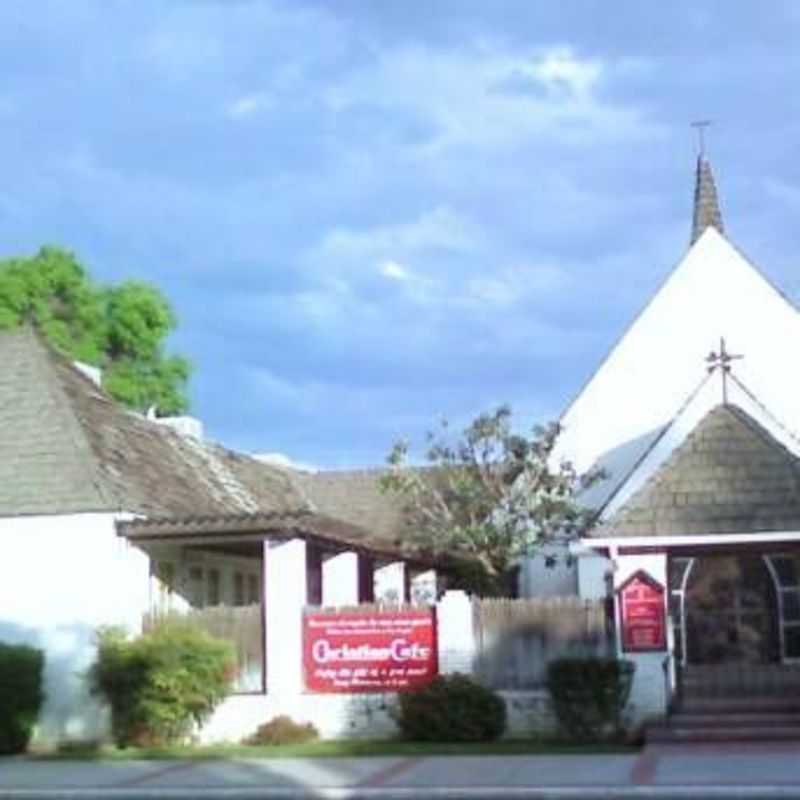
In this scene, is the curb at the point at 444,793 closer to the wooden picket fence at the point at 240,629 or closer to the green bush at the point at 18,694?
the green bush at the point at 18,694

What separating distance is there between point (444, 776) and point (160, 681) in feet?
20.4

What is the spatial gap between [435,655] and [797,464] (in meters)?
6.38

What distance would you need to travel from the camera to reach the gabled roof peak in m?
39.2

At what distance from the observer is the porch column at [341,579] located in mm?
31203

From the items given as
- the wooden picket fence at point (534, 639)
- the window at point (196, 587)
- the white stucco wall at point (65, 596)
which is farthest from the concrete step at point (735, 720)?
the window at point (196, 587)

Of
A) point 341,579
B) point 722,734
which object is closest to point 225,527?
point 341,579

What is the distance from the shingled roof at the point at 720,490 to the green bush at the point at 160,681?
6234mm

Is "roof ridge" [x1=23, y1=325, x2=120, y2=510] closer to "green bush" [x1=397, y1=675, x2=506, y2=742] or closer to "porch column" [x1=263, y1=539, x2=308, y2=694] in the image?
"porch column" [x1=263, y1=539, x2=308, y2=694]

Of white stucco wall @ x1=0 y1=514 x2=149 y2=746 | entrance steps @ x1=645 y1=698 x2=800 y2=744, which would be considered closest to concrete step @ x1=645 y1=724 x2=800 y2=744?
entrance steps @ x1=645 y1=698 x2=800 y2=744

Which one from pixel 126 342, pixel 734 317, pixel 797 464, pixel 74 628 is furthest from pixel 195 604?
pixel 126 342

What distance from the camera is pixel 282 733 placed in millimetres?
24312

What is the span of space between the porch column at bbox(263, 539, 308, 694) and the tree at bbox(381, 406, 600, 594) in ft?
26.2

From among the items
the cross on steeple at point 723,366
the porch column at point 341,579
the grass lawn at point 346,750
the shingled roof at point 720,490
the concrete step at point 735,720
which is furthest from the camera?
the porch column at point 341,579

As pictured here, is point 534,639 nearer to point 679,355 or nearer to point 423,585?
point 679,355
